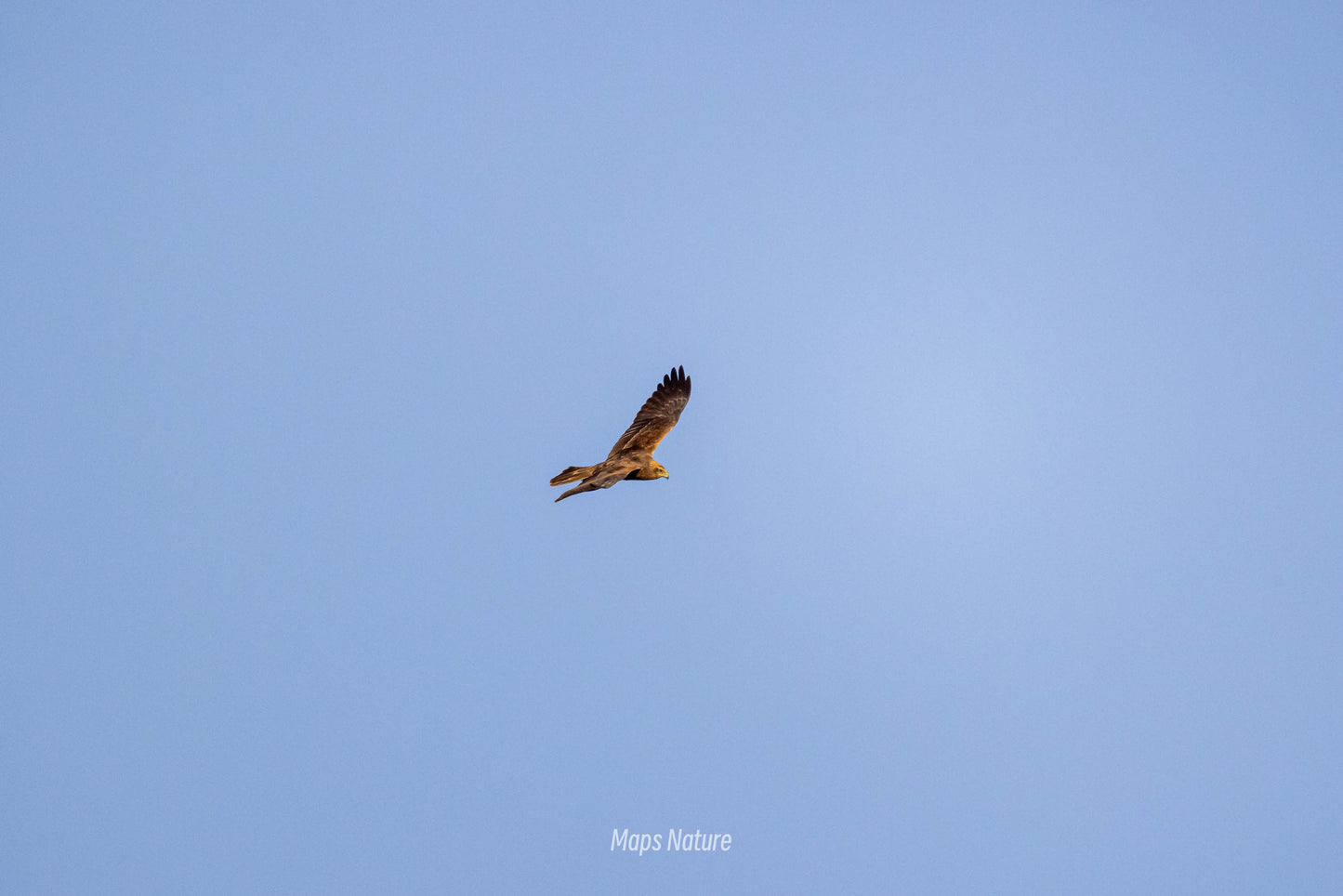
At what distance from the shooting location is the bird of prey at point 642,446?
2138 cm

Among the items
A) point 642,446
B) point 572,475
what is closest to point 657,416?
point 642,446

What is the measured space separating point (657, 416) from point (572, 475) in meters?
3.39

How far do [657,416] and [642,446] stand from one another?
47.0 inches

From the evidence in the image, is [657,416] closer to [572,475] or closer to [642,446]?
[642,446]

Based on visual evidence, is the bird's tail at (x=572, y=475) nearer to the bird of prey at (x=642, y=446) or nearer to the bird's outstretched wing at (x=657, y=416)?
the bird of prey at (x=642, y=446)

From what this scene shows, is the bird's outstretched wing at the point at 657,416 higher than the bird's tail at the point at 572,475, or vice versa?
the bird's outstretched wing at the point at 657,416

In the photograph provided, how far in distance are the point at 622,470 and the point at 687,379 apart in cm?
395

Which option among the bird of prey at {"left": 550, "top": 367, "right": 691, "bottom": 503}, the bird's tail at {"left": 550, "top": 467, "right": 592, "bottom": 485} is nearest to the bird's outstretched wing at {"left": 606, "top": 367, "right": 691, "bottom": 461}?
the bird of prey at {"left": 550, "top": 367, "right": 691, "bottom": 503}

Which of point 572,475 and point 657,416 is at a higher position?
point 657,416

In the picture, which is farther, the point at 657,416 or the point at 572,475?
the point at 657,416

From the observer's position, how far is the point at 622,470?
21578mm

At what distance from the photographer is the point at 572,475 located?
21.8 meters

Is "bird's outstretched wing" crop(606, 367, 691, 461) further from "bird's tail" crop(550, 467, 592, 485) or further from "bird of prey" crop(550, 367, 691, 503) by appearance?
"bird's tail" crop(550, 467, 592, 485)

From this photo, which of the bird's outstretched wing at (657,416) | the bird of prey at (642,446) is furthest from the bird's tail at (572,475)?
the bird's outstretched wing at (657,416)
